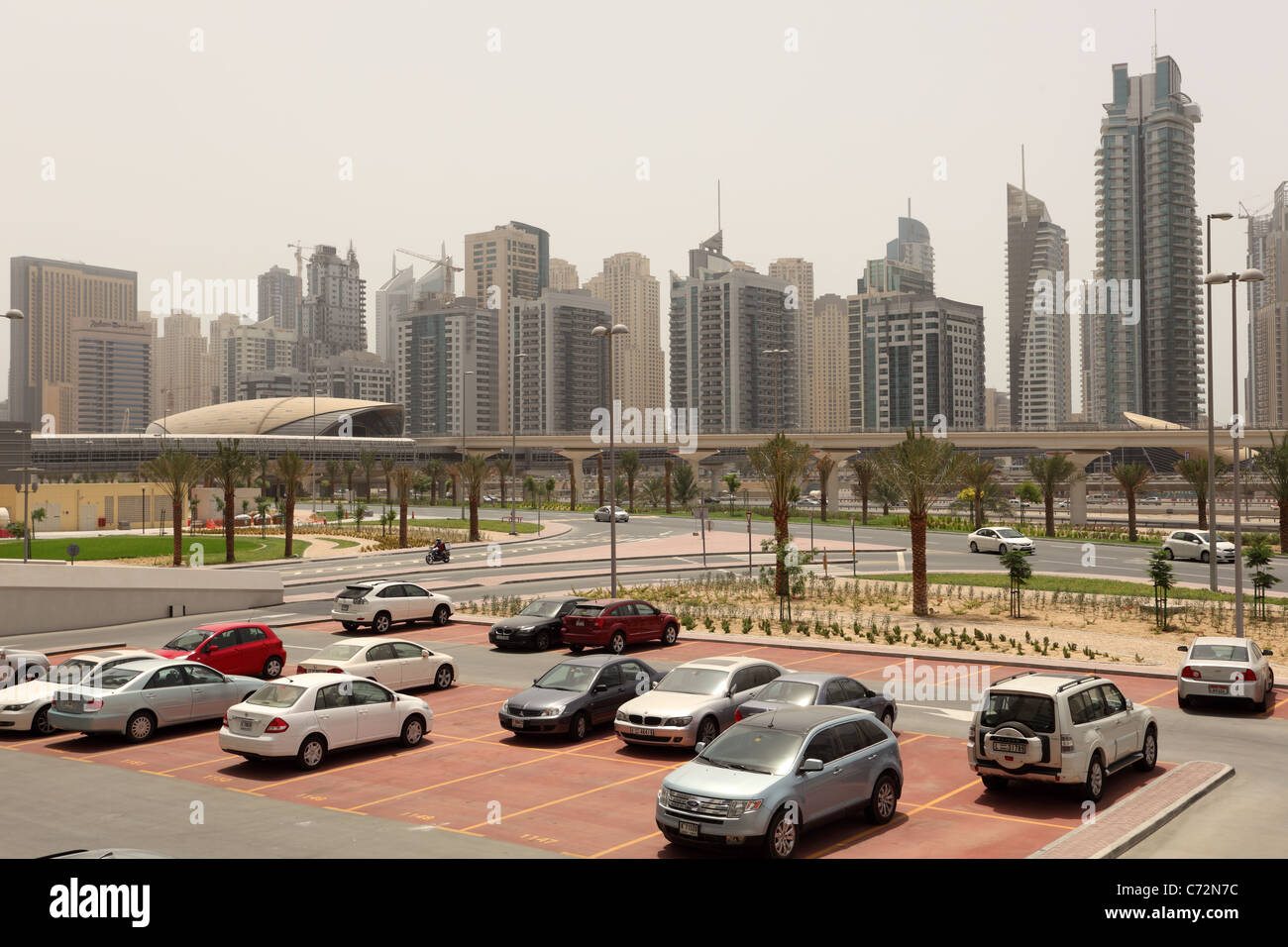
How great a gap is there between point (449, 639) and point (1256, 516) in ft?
327

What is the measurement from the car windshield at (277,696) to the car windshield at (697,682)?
6.11 meters

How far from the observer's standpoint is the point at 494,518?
93562mm

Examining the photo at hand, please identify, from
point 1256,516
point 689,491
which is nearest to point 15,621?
point 689,491

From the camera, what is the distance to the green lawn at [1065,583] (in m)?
37.6

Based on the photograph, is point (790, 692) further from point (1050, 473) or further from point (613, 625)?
point (1050, 473)

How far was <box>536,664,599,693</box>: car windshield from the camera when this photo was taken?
61.3 ft

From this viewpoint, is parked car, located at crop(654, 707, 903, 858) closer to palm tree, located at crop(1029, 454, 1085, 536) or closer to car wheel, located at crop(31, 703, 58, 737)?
car wheel, located at crop(31, 703, 58, 737)

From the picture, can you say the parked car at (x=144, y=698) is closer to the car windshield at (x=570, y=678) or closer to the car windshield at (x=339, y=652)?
the car windshield at (x=339, y=652)

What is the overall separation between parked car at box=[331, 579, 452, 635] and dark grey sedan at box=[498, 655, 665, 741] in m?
13.5
